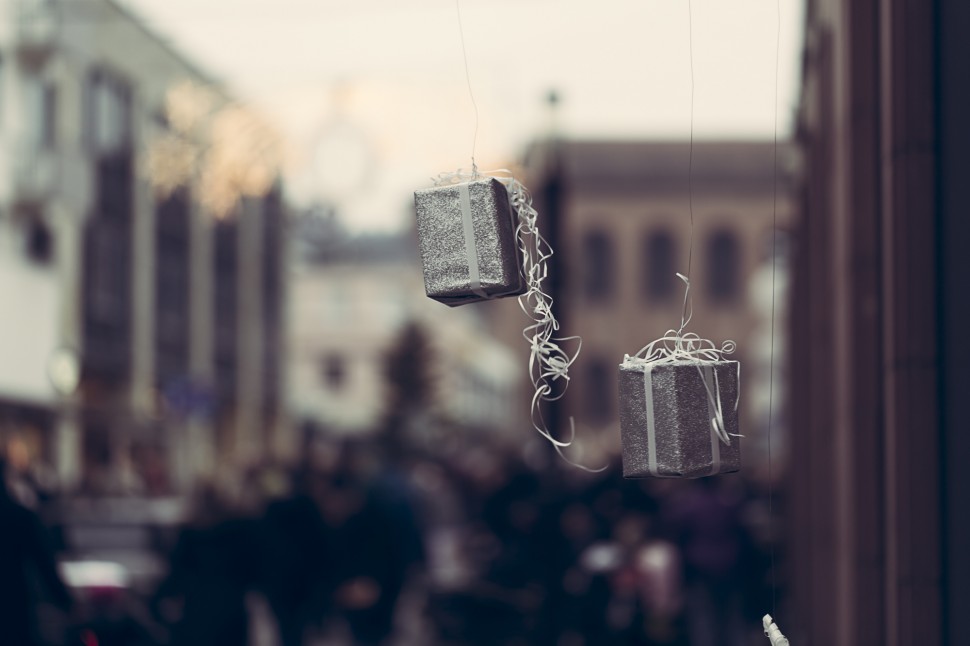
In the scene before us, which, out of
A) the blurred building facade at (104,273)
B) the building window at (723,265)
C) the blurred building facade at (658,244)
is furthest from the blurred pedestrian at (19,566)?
the building window at (723,265)

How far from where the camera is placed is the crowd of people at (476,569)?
11148 mm

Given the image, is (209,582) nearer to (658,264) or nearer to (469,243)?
(469,243)

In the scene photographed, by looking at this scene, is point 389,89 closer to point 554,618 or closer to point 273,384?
point 554,618

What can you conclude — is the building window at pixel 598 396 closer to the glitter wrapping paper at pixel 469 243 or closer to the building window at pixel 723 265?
the building window at pixel 723 265

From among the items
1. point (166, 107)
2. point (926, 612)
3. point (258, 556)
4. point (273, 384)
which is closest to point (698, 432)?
point (926, 612)

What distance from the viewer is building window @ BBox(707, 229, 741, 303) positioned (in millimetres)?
80000

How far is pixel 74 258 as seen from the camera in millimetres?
35688

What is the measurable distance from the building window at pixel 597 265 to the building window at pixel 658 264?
166 cm

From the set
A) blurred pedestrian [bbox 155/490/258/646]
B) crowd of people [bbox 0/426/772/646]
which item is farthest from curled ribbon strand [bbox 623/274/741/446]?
blurred pedestrian [bbox 155/490/258/646]

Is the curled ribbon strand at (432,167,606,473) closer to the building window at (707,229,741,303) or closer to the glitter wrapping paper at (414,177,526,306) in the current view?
the glitter wrapping paper at (414,177,526,306)

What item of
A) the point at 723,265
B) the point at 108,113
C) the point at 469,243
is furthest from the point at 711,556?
the point at 723,265

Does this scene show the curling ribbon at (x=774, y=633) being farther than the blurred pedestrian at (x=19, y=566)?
No

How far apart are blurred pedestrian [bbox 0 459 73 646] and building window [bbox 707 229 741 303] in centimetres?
7333

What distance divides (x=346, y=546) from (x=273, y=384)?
38.9 meters
